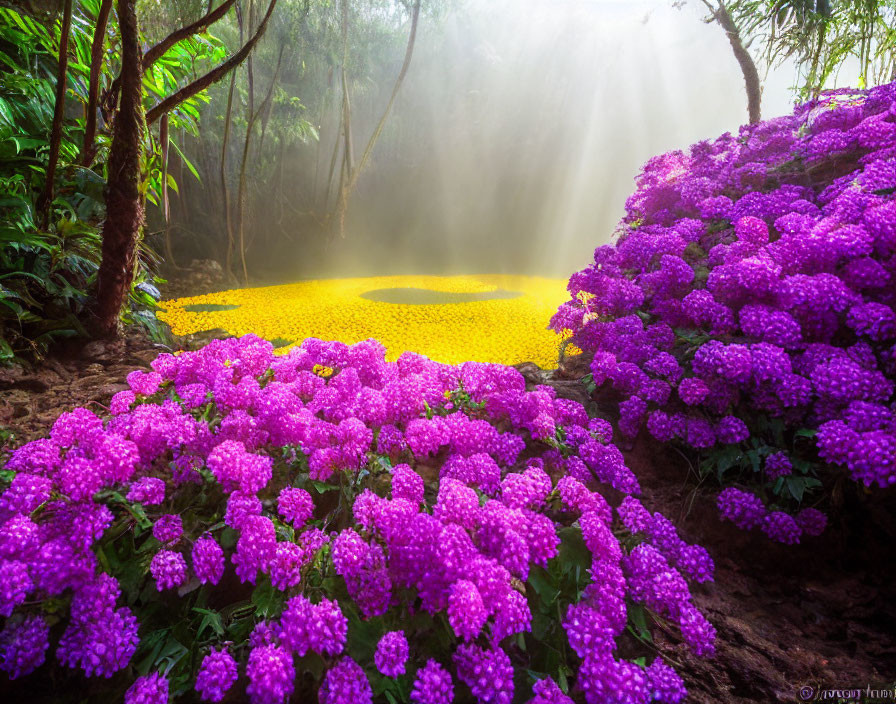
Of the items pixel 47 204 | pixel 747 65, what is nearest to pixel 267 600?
pixel 47 204

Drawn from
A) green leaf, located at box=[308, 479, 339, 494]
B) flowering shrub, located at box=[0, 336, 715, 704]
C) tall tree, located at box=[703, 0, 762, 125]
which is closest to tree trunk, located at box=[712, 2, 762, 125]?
tall tree, located at box=[703, 0, 762, 125]

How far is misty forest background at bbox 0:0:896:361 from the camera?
2791 mm

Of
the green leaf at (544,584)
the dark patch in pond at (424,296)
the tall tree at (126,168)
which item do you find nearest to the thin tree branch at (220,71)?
the tall tree at (126,168)

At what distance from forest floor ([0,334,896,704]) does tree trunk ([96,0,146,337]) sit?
38.5 inches

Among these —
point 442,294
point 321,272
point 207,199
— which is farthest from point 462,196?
point 442,294

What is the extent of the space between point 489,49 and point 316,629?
1828 centimetres

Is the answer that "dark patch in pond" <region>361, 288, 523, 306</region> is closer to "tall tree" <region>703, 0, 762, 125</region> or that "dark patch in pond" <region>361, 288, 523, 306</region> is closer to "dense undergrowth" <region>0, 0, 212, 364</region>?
"dense undergrowth" <region>0, 0, 212, 364</region>

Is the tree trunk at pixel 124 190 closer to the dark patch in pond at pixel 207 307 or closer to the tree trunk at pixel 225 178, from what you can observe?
the dark patch in pond at pixel 207 307

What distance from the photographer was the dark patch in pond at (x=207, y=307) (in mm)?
5498

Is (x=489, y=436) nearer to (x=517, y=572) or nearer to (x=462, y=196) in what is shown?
(x=517, y=572)

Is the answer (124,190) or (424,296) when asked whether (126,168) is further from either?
(424,296)

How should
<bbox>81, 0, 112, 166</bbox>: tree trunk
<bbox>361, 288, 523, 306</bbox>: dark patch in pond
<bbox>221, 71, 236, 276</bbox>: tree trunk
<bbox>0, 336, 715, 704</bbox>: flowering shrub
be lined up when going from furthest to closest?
<bbox>221, 71, 236, 276</bbox>: tree trunk, <bbox>361, 288, 523, 306</bbox>: dark patch in pond, <bbox>81, 0, 112, 166</bbox>: tree trunk, <bbox>0, 336, 715, 704</bbox>: flowering shrub

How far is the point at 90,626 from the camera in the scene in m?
0.94

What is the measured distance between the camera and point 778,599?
4.68ft
